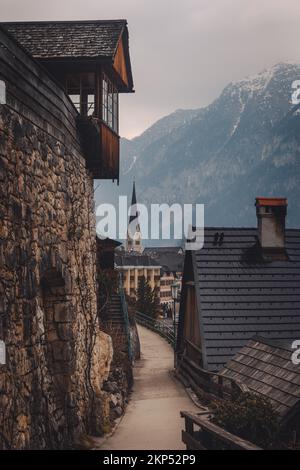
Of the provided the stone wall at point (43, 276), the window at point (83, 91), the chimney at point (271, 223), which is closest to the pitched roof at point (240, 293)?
the chimney at point (271, 223)

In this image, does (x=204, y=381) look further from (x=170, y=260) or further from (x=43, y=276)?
(x=170, y=260)

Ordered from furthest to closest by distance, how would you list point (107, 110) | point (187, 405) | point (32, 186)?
1. point (187, 405)
2. point (107, 110)
3. point (32, 186)

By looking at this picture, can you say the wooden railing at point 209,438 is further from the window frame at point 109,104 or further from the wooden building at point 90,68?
the window frame at point 109,104

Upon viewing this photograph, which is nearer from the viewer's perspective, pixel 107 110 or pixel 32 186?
pixel 32 186

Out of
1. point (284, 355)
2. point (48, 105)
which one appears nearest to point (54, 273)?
point (48, 105)

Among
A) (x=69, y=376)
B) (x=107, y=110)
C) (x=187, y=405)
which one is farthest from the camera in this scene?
(x=187, y=405)

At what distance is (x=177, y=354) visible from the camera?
21031 mm

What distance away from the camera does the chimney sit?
693 inches

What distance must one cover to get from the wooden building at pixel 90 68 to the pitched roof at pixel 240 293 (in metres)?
3.89

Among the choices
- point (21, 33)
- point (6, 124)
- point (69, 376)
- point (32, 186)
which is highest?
point (21, 33)

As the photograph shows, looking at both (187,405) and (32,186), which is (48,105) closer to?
(32,186)

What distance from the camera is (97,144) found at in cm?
1288

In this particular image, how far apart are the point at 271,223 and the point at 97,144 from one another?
21.8 feet
